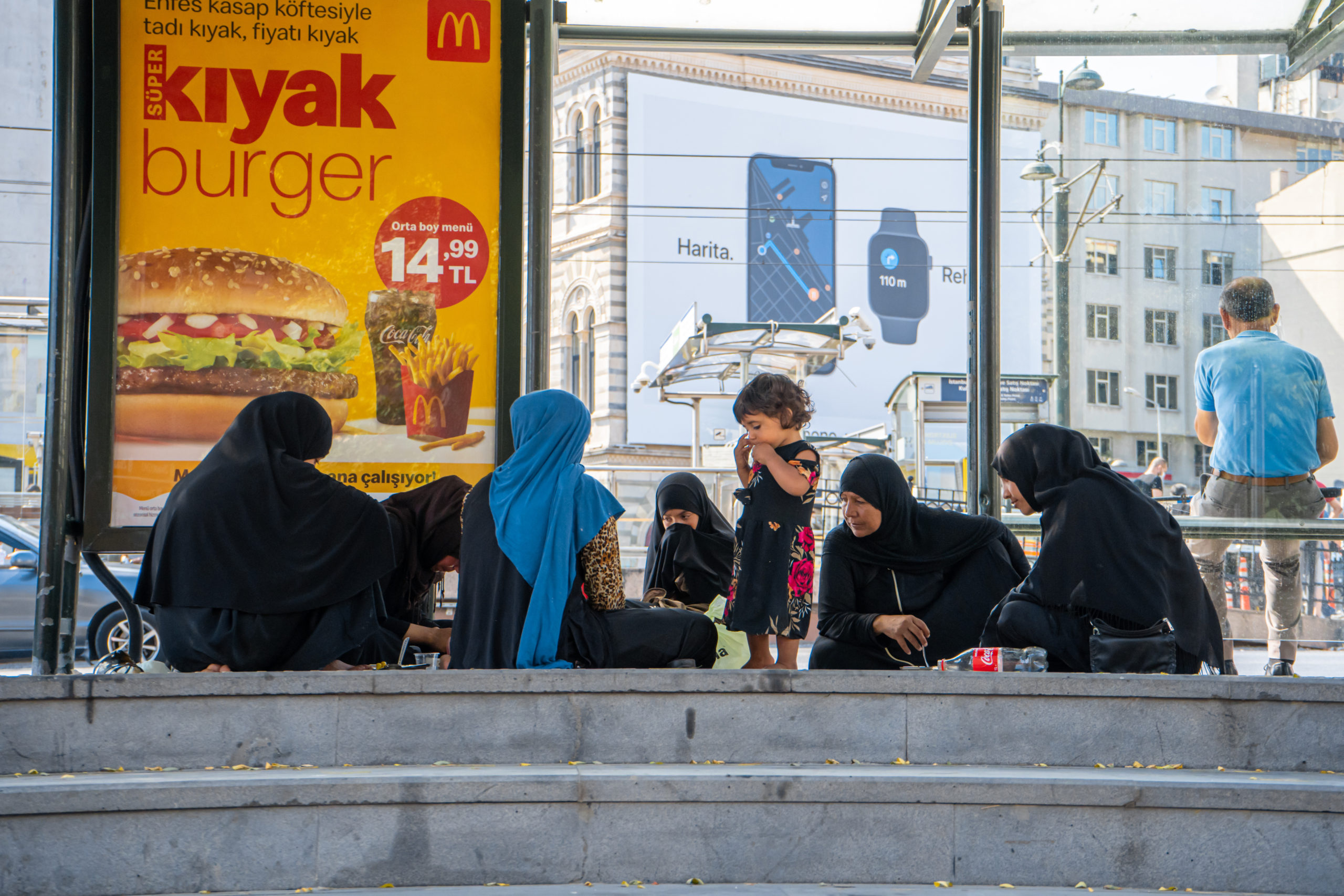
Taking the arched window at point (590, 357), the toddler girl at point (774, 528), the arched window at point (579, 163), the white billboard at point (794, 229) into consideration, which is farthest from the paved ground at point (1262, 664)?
the arched window at point (579, 163)

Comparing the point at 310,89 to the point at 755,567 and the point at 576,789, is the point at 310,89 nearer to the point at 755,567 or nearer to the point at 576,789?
the point at 755,567

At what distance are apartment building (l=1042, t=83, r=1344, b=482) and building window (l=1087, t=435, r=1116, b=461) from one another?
0.07 ft

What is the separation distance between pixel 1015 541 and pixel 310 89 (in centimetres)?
291

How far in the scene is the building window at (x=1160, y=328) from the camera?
4.80 m

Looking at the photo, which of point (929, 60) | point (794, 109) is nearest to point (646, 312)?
point (794, 109)

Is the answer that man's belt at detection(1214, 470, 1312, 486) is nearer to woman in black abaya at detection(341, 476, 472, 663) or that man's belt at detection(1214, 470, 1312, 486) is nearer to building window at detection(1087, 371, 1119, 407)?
building window at detection(1087, 371, 1119, 407)

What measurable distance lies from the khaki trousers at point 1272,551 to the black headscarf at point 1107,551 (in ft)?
3.66

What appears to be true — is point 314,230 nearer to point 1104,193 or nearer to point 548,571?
point 548,571

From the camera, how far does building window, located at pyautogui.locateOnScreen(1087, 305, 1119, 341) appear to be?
4.83 m

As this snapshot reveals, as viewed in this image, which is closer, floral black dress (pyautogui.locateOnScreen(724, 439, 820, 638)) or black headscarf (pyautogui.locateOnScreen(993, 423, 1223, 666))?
black headscarf (pyautogui.locateOnScreen(993, 423, 1223, 666))

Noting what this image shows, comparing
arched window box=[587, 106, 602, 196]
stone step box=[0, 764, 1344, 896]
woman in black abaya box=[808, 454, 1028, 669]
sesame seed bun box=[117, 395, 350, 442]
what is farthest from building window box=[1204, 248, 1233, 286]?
arched window box=[587, 106, 602, 196]

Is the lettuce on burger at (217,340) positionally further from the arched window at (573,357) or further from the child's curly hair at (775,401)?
the arched window at (573,357)

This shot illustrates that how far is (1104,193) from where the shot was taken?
531cm

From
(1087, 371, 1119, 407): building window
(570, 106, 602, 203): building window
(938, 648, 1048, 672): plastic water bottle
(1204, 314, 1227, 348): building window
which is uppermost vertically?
(570, 106, 602, 203): building window
